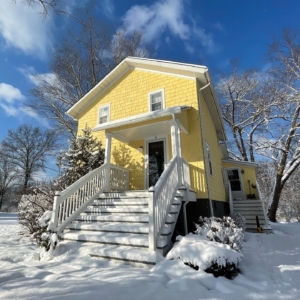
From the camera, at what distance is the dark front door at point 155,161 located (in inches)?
298

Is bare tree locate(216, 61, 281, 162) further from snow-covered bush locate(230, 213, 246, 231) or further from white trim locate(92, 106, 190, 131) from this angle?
white trim locate(92, 106, 190, 131)

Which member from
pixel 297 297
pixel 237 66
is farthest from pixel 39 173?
pixel 297 297

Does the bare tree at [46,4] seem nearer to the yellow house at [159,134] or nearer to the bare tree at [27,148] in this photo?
the yellow house at [159,134]

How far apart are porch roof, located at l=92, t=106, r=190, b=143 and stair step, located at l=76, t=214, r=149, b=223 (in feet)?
10.6

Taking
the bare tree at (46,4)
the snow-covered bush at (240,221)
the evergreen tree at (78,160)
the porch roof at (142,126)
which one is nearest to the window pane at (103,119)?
the evergreen tree at (78,160)

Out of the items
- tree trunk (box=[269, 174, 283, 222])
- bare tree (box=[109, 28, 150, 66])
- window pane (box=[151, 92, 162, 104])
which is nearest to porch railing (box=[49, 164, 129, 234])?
window pane (box=[151, 92, 162, 104])

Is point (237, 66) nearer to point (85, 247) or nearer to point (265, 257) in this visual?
point (265, 257)

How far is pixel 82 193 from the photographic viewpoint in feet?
19.1

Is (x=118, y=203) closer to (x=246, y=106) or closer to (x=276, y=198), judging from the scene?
(x=276, y=198)

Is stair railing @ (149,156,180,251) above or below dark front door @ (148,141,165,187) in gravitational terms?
below

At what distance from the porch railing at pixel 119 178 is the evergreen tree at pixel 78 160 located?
787 millimetres

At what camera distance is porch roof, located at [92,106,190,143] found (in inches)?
248

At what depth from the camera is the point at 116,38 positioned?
54.9 feet

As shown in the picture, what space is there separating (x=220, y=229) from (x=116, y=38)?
58.4ft
